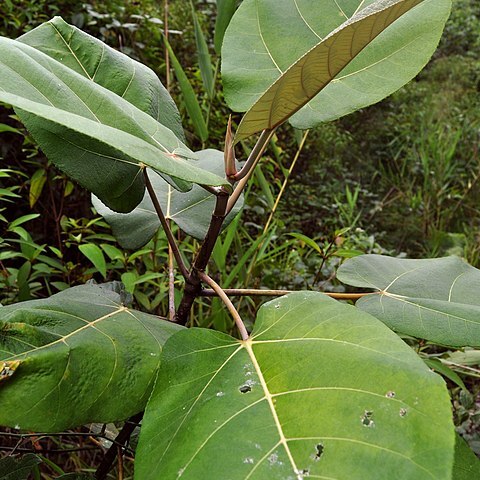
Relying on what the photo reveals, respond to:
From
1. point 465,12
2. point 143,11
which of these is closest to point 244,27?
point 143,11

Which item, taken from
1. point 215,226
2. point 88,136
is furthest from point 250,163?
point 88,136

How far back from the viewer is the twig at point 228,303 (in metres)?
0.43

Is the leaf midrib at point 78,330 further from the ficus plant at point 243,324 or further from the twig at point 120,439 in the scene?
the twig at point 120,439

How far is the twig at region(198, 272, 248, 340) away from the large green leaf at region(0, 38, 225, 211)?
111 mm

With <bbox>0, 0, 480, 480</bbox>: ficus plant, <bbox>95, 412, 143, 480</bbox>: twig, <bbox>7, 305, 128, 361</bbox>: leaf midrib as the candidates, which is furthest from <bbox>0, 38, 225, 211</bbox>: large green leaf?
<bbox>95, 412, 143, 480</bbox>: twig

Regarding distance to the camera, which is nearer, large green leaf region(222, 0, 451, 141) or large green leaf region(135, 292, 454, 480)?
→ large green leaf region(135, 292, 454, 480)

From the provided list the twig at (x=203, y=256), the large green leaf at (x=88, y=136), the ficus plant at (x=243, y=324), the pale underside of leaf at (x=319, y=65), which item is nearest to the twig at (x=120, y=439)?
the ficus plant at (x=243, y=324)

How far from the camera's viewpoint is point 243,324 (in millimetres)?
453

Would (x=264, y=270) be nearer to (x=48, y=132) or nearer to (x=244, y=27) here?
(x=244, y=27)

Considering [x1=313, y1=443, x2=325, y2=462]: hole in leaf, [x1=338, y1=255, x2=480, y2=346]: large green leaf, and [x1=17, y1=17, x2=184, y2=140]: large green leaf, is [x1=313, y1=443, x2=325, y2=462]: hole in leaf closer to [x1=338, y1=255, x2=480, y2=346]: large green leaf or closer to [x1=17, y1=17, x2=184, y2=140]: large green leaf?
[x1=338, y1=255, x2=480, y2=346]: large green leaf

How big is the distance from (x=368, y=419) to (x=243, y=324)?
0.56ft

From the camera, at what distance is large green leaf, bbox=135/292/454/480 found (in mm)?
281

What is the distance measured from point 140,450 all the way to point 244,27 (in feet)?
1.60

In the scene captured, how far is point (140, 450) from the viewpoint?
0.34m
